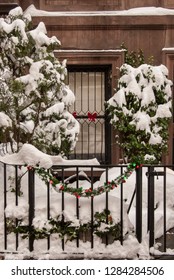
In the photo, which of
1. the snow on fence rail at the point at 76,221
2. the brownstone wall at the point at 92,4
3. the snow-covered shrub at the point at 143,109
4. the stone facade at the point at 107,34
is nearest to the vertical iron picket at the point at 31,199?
the snow on fence rail at the point at 76,221

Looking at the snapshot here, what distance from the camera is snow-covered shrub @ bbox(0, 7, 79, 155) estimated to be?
20.6 feet

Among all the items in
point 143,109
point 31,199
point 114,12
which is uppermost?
point 114,12

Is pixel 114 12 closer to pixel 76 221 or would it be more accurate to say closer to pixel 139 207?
pixel 139 207

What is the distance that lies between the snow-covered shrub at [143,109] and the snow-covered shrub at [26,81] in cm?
192

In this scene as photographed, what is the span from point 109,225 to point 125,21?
17.8 ft

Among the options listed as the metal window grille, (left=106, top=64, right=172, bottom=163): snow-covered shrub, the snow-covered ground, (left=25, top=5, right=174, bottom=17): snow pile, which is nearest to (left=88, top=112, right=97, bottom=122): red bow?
the metal window grille

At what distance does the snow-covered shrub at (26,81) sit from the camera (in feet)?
20.6

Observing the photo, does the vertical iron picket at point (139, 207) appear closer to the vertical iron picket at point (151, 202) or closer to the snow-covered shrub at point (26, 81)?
the vertical iron picket at point (151, 202)

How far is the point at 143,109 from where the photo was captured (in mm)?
9141

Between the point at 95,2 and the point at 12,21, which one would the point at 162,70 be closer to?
the point at 95,2

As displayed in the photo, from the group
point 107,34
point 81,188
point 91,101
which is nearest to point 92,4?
point 107,34

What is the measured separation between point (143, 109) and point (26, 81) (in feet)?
11.3
